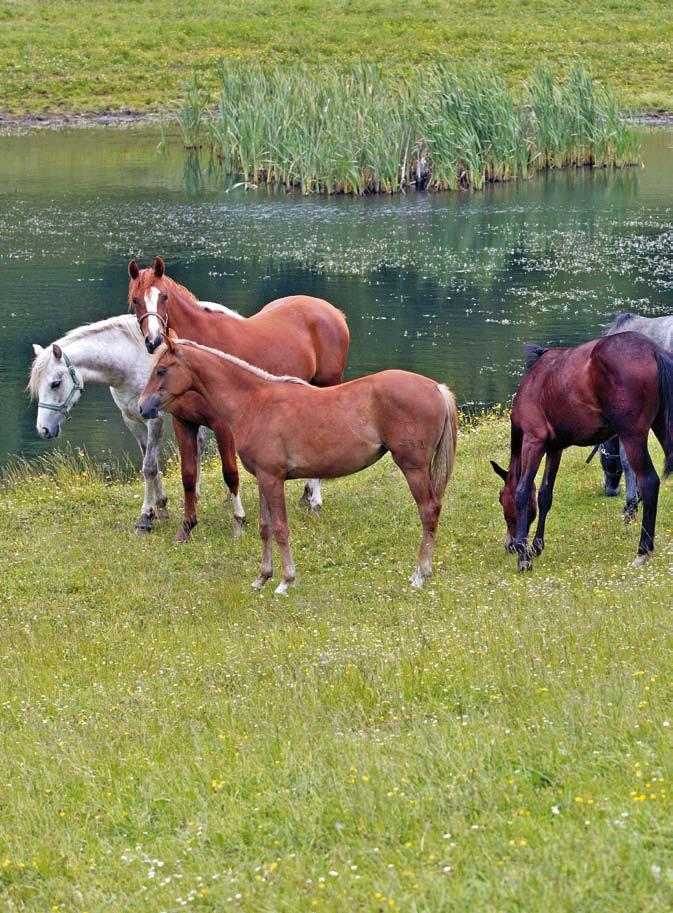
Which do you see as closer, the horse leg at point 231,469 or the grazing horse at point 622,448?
the grazing horse at point 622,448

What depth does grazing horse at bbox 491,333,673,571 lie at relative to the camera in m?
8.88

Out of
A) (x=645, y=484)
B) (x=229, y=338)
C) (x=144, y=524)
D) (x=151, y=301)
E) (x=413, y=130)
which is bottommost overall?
(x=413, y=130)

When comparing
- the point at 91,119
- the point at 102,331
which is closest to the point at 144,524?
the point at 102,331

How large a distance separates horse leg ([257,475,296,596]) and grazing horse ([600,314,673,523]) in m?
3.08

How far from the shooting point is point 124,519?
1203 cm

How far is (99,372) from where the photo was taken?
38.3 feet

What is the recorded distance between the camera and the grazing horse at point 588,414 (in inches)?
349

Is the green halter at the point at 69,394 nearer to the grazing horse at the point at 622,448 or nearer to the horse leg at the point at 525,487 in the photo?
the horse leg at the point at 525,487

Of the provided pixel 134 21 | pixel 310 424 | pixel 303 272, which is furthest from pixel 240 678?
pixel 134 21

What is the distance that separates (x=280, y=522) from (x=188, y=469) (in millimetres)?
2207

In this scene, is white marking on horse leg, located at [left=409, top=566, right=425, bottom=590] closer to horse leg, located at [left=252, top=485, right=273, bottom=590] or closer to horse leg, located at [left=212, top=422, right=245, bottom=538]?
horse leg, located at [left=252, top=485, right=273, bottom=590]

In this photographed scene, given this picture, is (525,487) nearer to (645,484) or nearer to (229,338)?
(645,484)

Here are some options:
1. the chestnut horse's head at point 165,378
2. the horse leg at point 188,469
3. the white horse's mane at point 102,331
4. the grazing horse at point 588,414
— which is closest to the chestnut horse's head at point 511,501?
the grazing horse at point 588,414

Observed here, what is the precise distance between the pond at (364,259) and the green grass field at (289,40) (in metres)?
12.2
